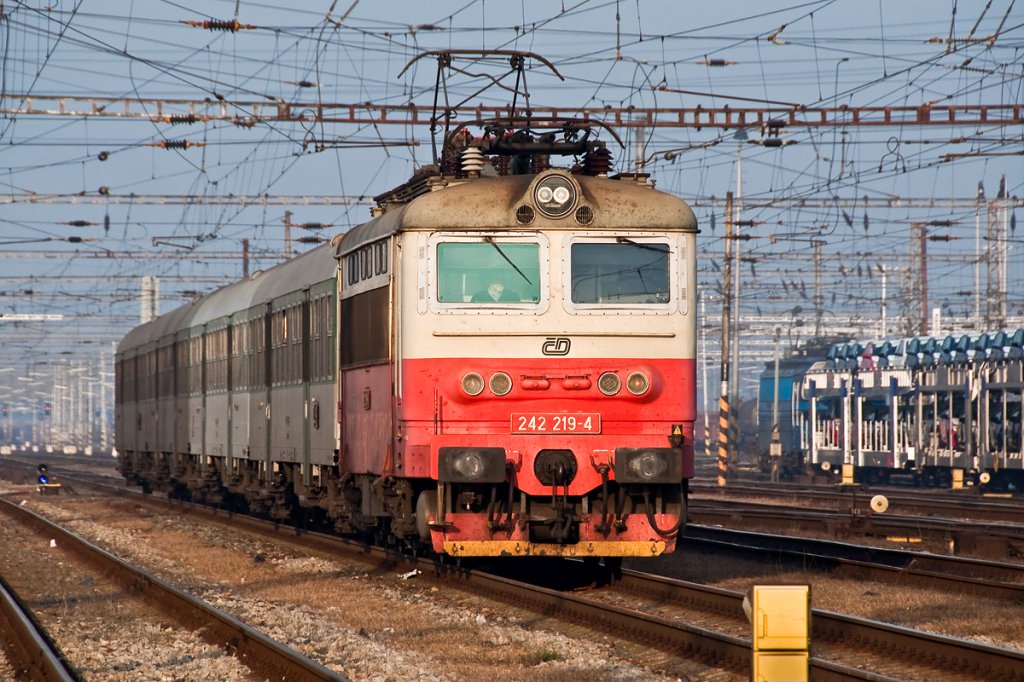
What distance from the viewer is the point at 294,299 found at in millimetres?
19172

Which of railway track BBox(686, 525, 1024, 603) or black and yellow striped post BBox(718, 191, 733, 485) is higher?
black and yellow striped post BBox(718, 191, 733, 485)

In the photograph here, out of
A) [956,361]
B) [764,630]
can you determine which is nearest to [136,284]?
[956,361]

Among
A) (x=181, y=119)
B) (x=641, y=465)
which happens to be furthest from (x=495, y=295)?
(x=181, y=119)

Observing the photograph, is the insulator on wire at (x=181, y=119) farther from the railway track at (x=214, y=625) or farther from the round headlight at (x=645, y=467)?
the round headlight at (x=645, y=467)

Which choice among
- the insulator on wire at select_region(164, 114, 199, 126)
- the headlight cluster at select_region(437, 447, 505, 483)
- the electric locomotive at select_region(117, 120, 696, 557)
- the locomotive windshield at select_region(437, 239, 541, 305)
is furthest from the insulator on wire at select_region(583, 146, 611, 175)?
the insulator on wire at select_region(164, 114, 199, 126)

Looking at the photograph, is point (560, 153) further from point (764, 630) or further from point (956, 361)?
point (956, 361)

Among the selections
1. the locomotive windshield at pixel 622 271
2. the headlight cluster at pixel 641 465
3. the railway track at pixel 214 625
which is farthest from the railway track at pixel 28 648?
the locomotive windshield at pixel 622 271

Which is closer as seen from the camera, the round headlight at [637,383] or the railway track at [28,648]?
the railway track at [28,648]

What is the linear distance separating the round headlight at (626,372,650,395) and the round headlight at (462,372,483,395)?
1295 mm

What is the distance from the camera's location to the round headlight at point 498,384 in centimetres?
1309

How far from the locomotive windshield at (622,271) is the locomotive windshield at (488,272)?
41 cm

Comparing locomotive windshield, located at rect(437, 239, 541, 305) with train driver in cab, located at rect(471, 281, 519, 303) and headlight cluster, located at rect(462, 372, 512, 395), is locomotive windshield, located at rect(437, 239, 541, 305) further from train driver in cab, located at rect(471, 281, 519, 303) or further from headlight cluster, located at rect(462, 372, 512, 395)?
headlight cluster, located at rect(462, 372, 512, 395)

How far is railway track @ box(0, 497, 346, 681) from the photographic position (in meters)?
Result: 9.77

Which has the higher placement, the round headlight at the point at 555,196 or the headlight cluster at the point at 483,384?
the round headlight at the point at 555,196
